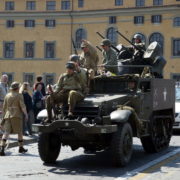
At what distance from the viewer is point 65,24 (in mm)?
66500

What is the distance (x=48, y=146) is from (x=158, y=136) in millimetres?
3729

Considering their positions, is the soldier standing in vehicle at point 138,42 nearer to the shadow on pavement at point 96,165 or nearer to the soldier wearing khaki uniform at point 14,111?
the shadow on pavement at point 96,165

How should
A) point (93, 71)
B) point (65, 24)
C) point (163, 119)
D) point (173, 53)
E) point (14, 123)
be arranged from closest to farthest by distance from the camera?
point (93, 71) → point (14, 123) → point (163, 119) → point (173, 53) → point (65, 24)

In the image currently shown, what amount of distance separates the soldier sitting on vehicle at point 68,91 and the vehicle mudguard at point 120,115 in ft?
2.98

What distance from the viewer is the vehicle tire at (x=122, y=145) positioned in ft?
33.9

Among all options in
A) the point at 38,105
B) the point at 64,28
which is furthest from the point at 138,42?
the point at 64,28

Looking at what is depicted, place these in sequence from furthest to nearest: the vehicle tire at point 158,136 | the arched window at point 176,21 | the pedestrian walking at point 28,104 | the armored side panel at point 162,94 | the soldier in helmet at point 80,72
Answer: the arched window at point 176,21 < the pedestrian walking at point 28,104 < the vehicle tire at point 158,136 < the armored side panel at point 162,94 < the soldier in helmet at point 80,72

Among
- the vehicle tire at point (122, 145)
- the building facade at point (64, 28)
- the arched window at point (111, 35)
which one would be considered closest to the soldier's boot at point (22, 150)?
the vehicle tire at point (122, 145)

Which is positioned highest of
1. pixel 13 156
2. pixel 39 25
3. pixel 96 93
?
pixel 39 25

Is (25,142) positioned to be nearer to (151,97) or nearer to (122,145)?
(151,97)

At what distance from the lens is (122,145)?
10.5 m

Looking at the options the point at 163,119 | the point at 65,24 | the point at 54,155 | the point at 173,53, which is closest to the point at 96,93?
the point at 54,155

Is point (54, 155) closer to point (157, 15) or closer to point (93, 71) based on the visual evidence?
point (93, 71)

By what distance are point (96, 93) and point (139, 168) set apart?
2492mm
